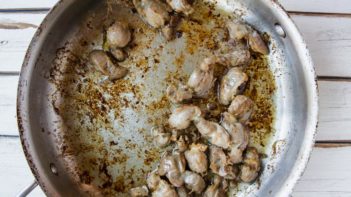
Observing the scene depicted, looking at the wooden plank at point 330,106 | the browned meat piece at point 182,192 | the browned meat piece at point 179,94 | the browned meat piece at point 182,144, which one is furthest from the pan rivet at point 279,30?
the browned meat piece at point 182,192

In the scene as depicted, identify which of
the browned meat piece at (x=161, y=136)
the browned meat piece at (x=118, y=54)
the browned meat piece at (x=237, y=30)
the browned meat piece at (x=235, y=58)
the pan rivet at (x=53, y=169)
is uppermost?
the browned meat piece at (x=237, y=30)

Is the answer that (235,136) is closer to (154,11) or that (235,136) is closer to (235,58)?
(235,58)

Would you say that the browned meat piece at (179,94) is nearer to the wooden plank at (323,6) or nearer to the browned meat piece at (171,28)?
the browned meat piece at (171,28)

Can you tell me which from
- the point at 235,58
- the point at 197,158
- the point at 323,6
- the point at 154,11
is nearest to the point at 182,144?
the point at 197,158

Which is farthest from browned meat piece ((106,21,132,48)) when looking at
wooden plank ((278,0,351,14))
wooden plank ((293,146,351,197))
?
wooden plank ((293,146,351,197))

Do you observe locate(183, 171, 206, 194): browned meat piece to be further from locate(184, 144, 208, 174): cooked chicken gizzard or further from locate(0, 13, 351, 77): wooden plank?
locate(0, 13, 351, 77): wooden plank

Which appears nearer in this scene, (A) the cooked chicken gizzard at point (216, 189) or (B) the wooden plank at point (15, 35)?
(A) the cooked chicken gizzard at point (216, 189)
